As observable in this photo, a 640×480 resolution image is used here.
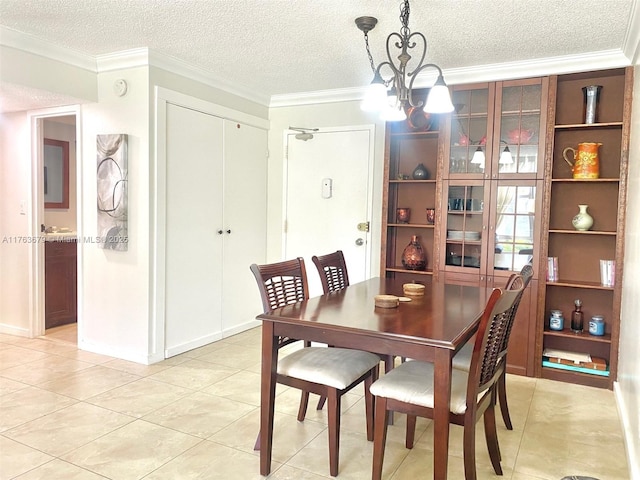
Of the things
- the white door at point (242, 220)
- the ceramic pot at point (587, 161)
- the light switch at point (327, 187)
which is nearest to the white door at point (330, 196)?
the light switch at point (327, 187)

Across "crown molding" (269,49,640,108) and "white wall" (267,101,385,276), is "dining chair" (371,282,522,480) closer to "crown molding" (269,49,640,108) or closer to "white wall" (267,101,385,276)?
"crown molding" (269,49,640,108)

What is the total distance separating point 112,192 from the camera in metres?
3.65

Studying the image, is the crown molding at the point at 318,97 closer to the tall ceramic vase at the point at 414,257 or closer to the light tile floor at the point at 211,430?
the tall ceramic vase at the point at 414,257

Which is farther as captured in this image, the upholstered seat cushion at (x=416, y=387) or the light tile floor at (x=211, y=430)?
the light tile floor at (x=211, y=430)

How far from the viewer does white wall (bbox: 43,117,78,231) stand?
4.89 m

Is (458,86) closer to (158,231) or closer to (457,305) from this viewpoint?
(457,305)

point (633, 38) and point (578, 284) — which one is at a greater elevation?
point (633, 38)

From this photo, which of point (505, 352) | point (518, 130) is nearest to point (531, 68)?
point (518, 130)

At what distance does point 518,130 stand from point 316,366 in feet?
7.93

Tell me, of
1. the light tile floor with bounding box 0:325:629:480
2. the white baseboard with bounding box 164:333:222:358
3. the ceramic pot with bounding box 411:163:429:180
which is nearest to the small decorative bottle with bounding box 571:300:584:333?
the light tile floor with bounding box 0:325:629:480

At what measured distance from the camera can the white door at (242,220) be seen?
433 centimetres

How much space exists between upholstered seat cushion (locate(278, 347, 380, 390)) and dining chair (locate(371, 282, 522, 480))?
0.18 metres

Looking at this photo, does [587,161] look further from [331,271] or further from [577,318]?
[331,271]

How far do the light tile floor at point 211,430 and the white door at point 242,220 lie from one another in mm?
957
